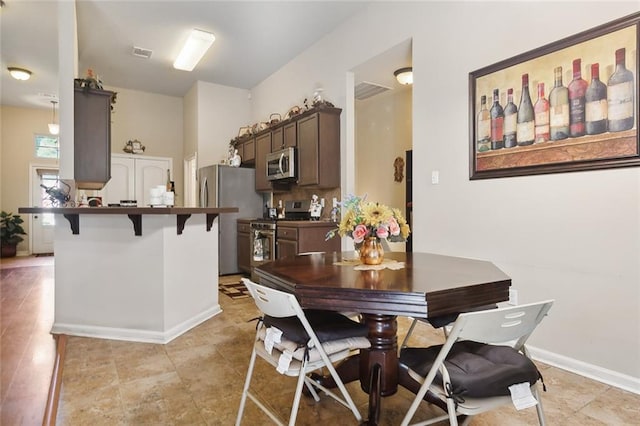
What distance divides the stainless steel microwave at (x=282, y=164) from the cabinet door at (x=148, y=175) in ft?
10.1

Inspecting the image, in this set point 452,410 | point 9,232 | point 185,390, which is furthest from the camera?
point 9,232

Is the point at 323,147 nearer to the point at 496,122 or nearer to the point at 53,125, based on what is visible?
the point at 496,122

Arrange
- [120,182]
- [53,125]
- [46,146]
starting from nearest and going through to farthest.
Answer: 1. [120,182]
2. [53,125]
3. [46,146]

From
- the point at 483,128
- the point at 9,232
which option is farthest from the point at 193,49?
the point at 9,232

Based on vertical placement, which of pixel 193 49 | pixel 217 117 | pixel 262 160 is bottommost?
pixel 262 160

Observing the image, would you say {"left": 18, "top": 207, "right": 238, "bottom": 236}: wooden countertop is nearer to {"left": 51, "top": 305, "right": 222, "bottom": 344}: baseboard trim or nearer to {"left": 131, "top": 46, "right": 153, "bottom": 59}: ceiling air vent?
{"left": 51, "top": 305, "right": 222, "bottom": 344}: baseboard trim

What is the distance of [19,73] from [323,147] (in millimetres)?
5281

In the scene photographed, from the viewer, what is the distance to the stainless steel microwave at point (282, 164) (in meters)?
4.75

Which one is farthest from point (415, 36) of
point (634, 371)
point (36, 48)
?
point (36, 48)

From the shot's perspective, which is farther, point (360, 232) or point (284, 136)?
point (284, 136)

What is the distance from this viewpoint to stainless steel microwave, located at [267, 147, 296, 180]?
15.6 ft

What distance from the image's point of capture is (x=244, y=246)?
5.34m

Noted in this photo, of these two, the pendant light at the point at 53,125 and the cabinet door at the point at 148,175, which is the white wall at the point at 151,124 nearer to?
the cabinet door at the point at 148,175

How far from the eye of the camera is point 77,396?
194 cm
